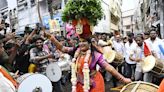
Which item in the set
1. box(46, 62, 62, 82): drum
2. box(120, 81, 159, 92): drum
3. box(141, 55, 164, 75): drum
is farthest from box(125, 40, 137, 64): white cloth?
box(120, 81, 159, 92): drum

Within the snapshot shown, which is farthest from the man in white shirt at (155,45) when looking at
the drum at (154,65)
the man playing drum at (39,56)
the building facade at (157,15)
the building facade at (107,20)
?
the building facade at (107,20)

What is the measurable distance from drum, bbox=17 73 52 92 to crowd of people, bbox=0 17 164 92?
1.85 feet

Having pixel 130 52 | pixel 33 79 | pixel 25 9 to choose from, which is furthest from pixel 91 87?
pixel 25 9

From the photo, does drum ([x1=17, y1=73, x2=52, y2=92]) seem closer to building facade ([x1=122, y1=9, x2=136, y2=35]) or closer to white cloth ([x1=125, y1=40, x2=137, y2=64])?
white cloth ([x1=125, y1=40, x2=137, y2=64])

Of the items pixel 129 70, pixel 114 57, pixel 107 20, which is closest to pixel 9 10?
pixel 107 20

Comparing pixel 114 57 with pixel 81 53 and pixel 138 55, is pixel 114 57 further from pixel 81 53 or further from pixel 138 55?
pixel 81 53

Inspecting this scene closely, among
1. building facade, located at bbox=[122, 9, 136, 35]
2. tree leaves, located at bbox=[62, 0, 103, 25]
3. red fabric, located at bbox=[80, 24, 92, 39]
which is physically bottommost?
building facade, located at bbox=[122, 9, 136, 35]

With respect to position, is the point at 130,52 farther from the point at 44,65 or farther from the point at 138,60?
the point at 44,65

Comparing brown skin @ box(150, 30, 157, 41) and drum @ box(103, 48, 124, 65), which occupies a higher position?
brown skin @ box(150, 30, 157, 41)

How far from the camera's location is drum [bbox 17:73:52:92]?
5.94m

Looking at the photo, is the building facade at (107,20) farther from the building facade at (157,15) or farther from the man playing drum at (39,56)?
the man playing drum at (39,56)

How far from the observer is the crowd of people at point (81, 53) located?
5.79 meters

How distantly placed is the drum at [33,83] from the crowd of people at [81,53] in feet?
1.85

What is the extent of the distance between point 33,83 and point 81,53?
97 centimetres
